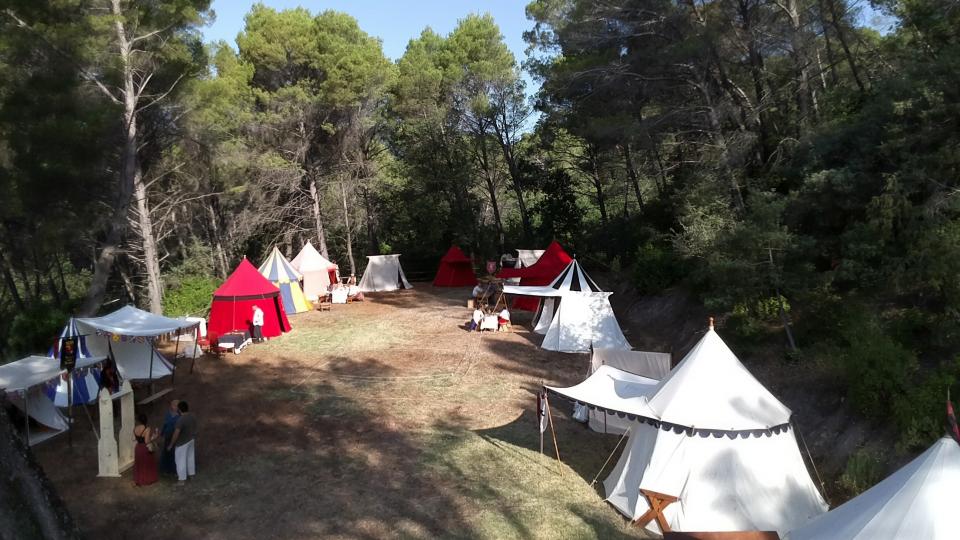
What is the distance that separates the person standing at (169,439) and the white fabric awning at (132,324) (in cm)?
314

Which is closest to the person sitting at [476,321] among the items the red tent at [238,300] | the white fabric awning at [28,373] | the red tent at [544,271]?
the red tent at [544,271]

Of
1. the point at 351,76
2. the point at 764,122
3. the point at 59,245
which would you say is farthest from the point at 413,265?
the point at 764,122

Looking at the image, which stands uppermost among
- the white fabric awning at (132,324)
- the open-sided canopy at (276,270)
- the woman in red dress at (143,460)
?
the open-sided canopy at (276,270)

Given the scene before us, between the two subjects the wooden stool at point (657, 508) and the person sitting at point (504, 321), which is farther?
the person sitting at point (504, 321)

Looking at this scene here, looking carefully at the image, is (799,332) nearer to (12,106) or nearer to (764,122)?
(764,122)

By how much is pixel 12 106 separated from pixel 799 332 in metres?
15.6

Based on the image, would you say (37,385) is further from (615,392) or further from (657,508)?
(657,508)

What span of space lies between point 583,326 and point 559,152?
41.5 ft

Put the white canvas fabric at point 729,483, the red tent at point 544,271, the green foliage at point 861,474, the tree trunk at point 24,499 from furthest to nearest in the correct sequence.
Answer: the red tent at point 544,271 < the green foliage at point 861,474 < the white canvas fabric at point 729,483 < the tree trunk at point 24,499

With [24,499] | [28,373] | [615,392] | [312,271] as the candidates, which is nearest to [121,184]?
[28,373]

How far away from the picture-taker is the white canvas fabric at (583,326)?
549 inches

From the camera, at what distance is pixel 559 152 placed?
25094 mm

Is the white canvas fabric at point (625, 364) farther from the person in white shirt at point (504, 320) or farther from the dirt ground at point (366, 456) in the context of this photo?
the person in white shirt at point (504, 320)

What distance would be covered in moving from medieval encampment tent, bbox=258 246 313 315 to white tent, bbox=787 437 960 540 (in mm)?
16425
